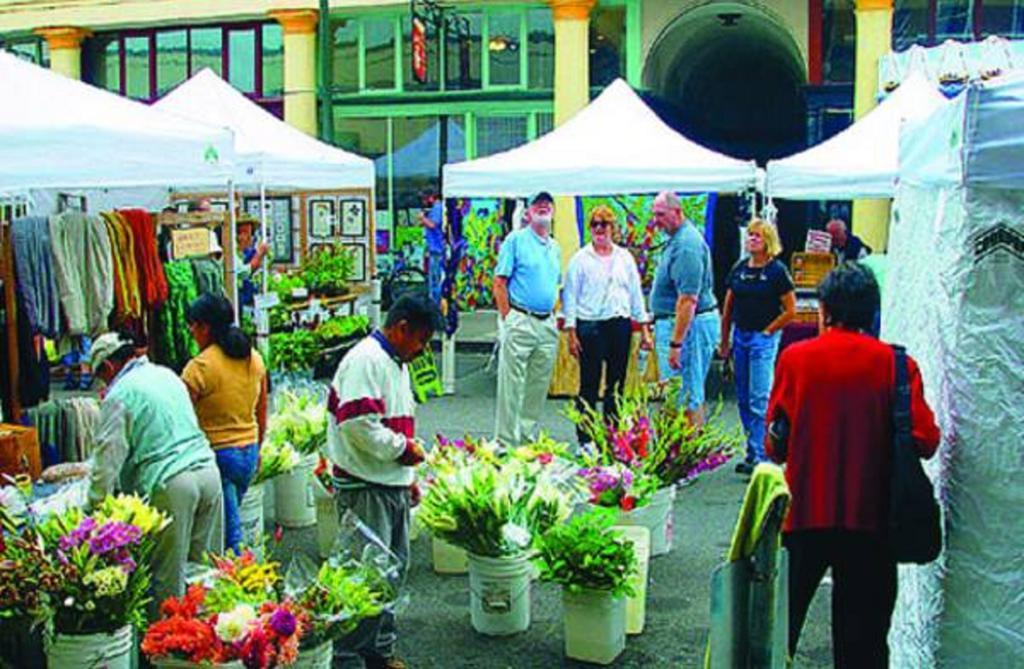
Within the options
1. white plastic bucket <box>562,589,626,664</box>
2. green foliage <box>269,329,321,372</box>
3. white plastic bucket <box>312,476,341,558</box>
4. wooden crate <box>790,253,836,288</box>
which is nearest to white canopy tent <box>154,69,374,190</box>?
green foliage <box>269,329,321,372</box>

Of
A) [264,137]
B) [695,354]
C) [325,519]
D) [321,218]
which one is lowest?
[325,519]

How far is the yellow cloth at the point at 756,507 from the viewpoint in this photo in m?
3.09

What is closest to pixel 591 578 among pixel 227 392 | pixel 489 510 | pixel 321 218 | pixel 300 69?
pixel 489 510

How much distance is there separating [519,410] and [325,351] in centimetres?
425

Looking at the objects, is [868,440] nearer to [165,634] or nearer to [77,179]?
[165,634]

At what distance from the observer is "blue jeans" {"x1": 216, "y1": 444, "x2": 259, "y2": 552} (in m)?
6.11

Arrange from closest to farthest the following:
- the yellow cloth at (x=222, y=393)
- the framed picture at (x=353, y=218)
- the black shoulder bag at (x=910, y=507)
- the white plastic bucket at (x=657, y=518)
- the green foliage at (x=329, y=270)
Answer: the black shoulder bag at (x=910, y=507), the yellow cloth at (x=222, y=393), the white plastic bucket at (x=657, y=518), the green foliage at (x=329, y=270), the framed picture at (x=353, y=218)

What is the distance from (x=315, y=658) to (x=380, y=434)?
0.95 meters

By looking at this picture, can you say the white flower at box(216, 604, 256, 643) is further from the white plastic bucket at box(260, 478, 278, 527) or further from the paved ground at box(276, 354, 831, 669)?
the white plastic bucket at box(260, 478, 278, 527)

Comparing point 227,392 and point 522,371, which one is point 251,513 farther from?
point 522,371

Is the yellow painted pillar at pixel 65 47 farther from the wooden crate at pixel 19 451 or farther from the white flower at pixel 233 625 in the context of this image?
the white flower at pixel 233 625

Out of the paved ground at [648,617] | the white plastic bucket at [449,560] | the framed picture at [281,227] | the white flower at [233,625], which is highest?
the framed picture at [281,227]

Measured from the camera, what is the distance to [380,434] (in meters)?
5.17

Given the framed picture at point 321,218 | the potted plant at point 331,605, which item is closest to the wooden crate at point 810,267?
the framed picture at point 321,218
